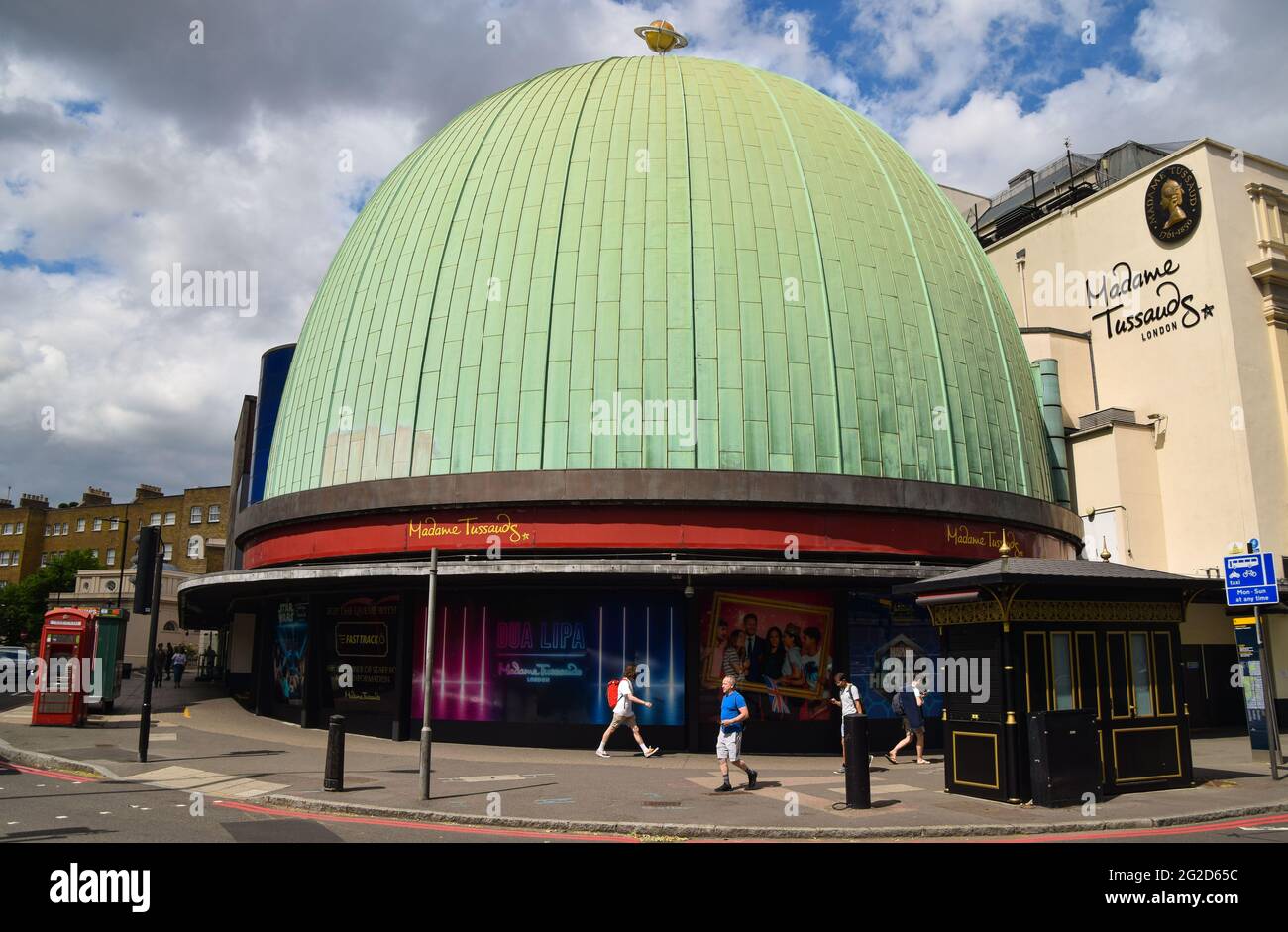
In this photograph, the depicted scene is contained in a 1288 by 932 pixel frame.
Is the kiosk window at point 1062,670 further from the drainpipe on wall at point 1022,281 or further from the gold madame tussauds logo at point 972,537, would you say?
the drainpipe on wall at point 1022,281

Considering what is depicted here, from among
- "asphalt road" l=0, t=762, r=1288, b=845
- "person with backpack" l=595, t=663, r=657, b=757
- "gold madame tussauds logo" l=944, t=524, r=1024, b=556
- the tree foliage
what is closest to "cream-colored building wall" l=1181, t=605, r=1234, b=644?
"gold madame tussauds logo" l=944, t=524, r=1024, b=556

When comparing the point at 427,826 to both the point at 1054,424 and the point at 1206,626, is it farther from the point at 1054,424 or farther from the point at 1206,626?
the point at 1206,626

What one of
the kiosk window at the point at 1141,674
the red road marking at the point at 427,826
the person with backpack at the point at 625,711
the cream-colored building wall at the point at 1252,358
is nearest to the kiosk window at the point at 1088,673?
the kiosk window at the point at 1141,674

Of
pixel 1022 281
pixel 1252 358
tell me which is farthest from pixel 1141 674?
pixel 1022 281

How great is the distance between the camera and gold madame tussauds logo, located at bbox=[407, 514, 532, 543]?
2172 centimetres

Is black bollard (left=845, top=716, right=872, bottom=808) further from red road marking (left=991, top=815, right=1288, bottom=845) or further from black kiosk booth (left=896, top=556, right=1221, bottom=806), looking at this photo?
black kiosk booth (left=896, top=556, right=1221, bottom=806)

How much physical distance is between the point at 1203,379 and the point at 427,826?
96.1 feet

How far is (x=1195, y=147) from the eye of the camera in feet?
102

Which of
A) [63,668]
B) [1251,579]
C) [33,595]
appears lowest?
[63,668]

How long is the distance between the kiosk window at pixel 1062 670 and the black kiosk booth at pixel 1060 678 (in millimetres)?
16

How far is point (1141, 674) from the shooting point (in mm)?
15641

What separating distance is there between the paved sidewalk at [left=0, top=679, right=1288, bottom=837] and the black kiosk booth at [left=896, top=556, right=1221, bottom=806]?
0.49 meters
